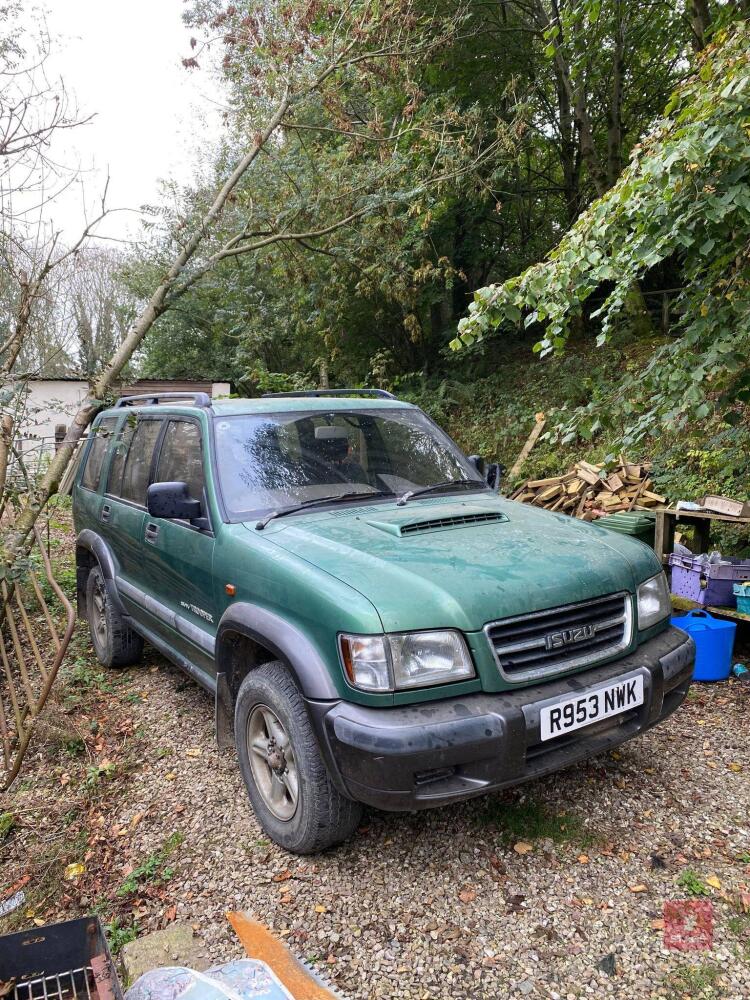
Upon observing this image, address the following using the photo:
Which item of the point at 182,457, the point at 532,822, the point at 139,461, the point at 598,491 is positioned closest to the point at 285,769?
the point at 532,822

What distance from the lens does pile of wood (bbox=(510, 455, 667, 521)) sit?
24.8 feet

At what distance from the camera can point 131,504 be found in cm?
435

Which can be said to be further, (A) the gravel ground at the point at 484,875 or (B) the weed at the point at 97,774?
(B) the weed at the point at 97,774

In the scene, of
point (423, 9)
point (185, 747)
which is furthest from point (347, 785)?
point (423, 9)

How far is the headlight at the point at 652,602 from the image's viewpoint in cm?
286

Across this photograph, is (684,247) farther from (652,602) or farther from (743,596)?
(743,596)

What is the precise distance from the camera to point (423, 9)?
34.8 feet

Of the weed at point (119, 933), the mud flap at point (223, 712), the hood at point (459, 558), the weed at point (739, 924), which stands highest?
the hood at point (459, 558)

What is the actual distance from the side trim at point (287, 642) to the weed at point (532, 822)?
1176mm

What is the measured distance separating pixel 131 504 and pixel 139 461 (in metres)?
0.30

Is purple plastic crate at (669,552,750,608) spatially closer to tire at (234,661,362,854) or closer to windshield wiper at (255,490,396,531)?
windshield wiper at (255,490,396,531)

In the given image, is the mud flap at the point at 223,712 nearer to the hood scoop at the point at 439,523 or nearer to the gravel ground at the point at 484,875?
the gravel ground at the point at 484,875

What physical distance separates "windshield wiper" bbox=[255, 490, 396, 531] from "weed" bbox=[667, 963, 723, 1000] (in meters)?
2.29

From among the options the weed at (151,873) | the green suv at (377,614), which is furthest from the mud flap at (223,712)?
the weed at (151,873)
